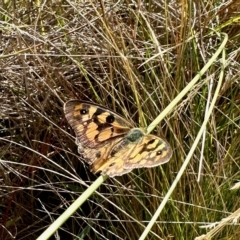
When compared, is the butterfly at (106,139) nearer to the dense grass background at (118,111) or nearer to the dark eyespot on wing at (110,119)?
the dark eyespot on wing at (110,119)

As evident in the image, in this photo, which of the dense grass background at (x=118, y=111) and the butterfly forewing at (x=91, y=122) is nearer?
the butterfly forewing at (x=91, y=122)

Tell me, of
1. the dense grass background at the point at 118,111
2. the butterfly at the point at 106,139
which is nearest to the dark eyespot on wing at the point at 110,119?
the butterfly at the point at 106,139

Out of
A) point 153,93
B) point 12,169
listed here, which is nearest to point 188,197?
point 153,93

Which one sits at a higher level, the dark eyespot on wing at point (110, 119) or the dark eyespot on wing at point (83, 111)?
the dark eyespot on wing at point (83, 111)

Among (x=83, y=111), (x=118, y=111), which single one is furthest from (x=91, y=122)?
(x=118, y=111)

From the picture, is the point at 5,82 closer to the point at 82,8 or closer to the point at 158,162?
the point at 82,8

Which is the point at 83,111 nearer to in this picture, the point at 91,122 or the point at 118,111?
the point at 91,122
